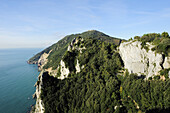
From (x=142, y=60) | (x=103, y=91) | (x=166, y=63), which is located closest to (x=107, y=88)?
(x=103, y=91)

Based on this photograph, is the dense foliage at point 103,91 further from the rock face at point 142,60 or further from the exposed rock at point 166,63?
the exposed rock at point 166,63

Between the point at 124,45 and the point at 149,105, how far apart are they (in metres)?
29.4

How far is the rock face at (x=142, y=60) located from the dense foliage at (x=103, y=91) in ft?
12.1

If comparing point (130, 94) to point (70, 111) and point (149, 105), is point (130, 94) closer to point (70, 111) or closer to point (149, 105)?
point (149, 105)

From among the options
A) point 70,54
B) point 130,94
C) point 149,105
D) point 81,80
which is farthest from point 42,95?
point 149,105

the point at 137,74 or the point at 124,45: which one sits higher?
the point at 124,45

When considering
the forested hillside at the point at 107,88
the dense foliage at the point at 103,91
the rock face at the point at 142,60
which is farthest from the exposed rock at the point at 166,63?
the dense foliage at the point at 103,91

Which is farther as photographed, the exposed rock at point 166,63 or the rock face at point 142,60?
the rock face at point 142,60

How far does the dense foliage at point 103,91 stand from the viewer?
106 feet

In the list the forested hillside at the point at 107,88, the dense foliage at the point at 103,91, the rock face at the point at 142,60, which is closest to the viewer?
the dense foliage at the point at 103,91

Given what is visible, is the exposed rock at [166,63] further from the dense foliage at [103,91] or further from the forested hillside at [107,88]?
the dense foliage at [103,91]

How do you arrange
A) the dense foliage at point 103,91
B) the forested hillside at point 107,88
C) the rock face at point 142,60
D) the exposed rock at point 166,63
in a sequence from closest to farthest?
the dense foliage at point 103,91 < the forested hillside at point 107,88 < the exposed rock at point 166,63 < the rock face at point 142,60

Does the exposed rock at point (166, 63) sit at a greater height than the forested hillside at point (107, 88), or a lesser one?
greater

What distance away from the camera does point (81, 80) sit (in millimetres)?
54094
